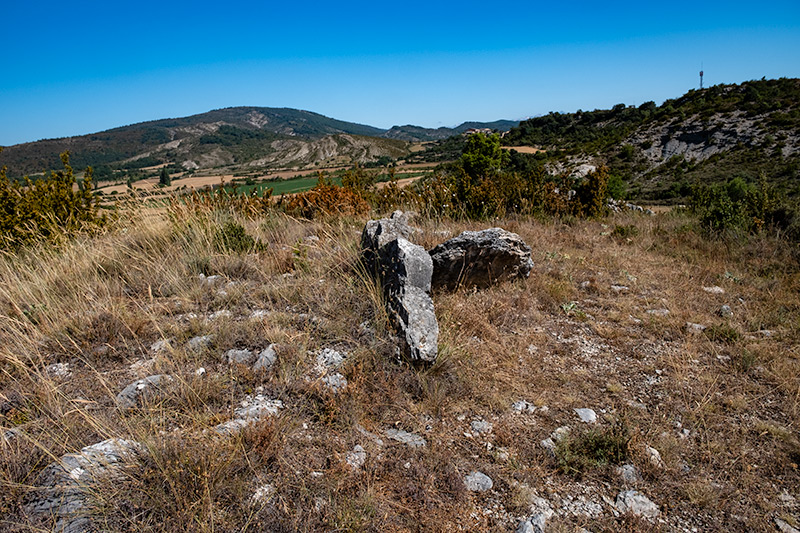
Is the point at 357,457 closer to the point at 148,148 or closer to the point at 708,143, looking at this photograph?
the point at 708,143

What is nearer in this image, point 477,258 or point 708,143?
point 477,258

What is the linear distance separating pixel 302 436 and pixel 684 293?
521 centimetres

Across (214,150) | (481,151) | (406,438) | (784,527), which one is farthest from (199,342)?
(214,150)

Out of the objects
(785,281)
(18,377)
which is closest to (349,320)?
(18,377)

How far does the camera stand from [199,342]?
340 centimetres

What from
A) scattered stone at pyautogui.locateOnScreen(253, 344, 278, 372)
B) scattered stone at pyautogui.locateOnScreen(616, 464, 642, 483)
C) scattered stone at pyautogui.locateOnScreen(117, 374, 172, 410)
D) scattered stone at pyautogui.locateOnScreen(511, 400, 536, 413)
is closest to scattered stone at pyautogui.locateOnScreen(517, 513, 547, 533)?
scattered stone at pyautogui.locateOnScreen(616, 464, 642, 483)

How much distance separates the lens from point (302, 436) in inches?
101

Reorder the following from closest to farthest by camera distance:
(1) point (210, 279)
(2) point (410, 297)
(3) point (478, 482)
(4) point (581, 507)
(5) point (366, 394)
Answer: (4) point (581, 507) < (3) point (478, 482) < (5) point (366, 394) < (2) point (410, 297) < (1) point (210, 279)

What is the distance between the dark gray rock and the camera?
4.64 meters

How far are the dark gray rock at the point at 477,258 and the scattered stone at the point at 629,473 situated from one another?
2.55 metres

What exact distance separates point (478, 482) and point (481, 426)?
500mm

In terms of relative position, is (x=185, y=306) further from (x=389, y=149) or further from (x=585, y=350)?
(x=389, y=149)

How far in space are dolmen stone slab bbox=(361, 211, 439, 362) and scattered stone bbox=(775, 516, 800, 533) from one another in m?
2.24

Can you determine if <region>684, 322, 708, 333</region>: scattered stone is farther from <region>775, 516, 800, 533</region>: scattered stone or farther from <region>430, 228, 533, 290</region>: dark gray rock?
<region>775, 516, 800, 533</region>: scattered stone
